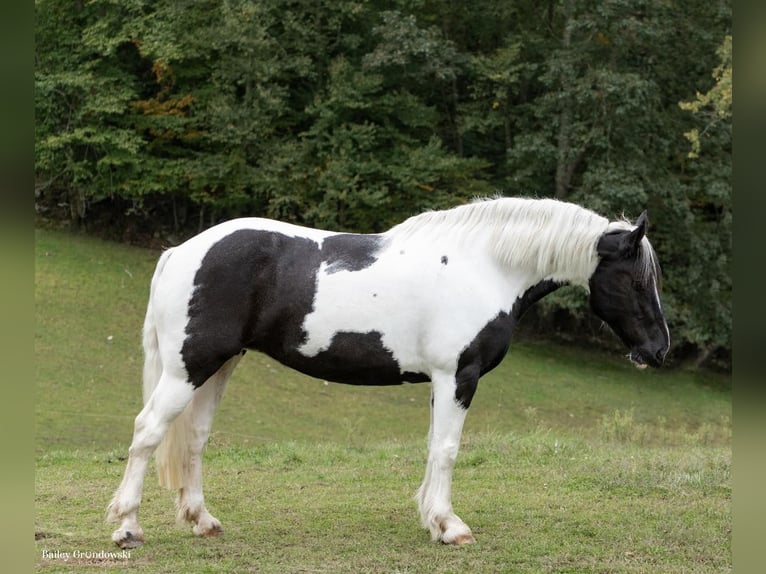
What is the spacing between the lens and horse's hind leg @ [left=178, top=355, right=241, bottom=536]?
5.23 metres

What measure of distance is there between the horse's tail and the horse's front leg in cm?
148

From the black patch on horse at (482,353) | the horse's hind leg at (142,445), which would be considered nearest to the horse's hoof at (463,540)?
the black patch on horse at (482,353)

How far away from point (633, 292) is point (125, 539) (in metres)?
3.25

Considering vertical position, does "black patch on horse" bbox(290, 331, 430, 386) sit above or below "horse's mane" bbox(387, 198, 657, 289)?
below

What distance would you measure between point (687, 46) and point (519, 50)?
4.33 m

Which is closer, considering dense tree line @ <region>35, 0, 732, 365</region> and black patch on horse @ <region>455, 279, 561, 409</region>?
black patch on horse @ <region>455, 279, 561, 409</region>

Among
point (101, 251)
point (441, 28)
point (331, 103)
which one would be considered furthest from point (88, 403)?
point (441, 28)

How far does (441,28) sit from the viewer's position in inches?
969

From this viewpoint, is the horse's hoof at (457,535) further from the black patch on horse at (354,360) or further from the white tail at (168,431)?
the white tail at (168,431)

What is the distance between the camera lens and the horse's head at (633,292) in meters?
5.17

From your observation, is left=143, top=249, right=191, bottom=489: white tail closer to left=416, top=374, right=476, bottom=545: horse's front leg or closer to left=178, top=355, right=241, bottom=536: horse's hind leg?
left=178, top=355, right=241, bottom=536: horse's hind leg
